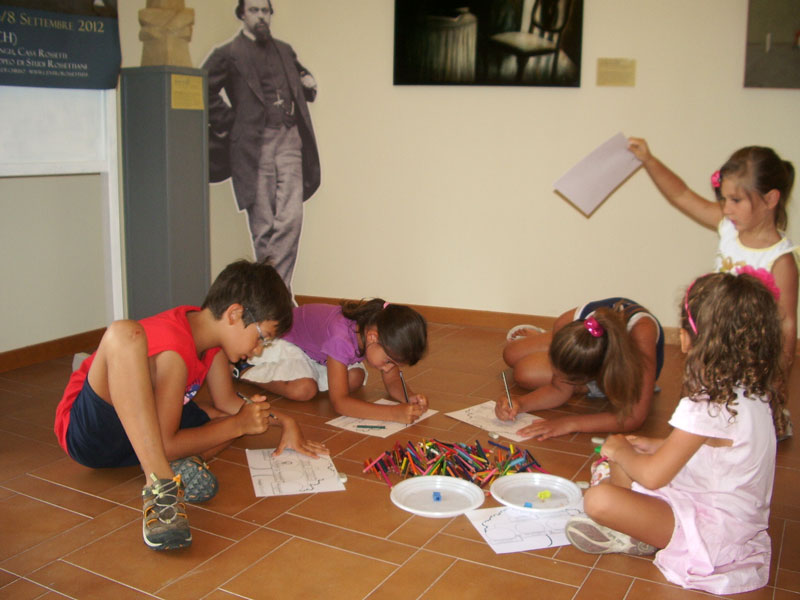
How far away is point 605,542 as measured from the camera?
6.51 feet

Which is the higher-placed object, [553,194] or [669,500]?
[553,194]

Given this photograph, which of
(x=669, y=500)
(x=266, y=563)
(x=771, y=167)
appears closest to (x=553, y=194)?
(x=771, y=167)

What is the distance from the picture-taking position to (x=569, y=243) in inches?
168

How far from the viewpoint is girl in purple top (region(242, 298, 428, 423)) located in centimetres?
269

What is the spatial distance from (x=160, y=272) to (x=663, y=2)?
2.67 metres

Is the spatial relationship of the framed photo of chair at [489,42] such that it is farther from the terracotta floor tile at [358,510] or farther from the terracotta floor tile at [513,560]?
the terracotta floor tile at [513,560]

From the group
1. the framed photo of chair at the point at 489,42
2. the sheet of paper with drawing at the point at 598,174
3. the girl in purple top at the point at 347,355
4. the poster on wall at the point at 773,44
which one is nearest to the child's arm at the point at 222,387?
the girl in purple top at the point at 347,355

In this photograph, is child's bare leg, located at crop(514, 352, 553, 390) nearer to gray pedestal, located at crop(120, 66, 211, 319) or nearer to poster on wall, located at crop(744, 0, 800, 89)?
gray pedestal, located at crop(120, 66, 211, 319)

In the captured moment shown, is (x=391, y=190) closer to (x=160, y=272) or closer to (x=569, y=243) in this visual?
(x=569, y=243)

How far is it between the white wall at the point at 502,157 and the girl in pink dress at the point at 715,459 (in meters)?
2.32

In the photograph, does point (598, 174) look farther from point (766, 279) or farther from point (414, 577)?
point (414, 577)

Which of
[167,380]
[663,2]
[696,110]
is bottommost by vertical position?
[167,380]

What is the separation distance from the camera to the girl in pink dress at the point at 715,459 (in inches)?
69.2

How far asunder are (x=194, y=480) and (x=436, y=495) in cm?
67
